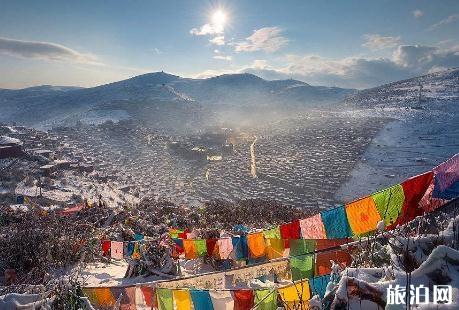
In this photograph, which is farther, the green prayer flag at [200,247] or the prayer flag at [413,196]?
the green prayer flag at [200,247]

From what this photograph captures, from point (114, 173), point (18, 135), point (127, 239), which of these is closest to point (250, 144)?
point (114, 173)

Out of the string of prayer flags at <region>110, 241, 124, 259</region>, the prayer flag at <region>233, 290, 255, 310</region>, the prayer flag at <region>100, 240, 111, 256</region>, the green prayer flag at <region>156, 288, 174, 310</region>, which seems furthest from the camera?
the prayer flag at <region>100, 240, 111, 256</region>

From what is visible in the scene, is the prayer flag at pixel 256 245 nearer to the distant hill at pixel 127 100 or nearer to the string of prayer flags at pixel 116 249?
the string of prayer flags at pixel 116 249

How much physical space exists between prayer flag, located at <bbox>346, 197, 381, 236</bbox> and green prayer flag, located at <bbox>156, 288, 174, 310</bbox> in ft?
20.9

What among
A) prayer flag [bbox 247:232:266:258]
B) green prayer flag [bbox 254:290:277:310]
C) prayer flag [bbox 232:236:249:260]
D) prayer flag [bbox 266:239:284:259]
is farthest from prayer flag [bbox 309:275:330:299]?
prayer flag [bbox 232:236:249:260]

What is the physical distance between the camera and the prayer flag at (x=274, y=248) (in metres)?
14.6

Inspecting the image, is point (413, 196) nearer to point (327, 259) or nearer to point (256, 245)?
point (327, 259)

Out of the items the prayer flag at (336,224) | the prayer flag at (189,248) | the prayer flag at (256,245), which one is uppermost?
the prayer flag at (336,224)

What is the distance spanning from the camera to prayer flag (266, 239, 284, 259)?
14641 millimetres

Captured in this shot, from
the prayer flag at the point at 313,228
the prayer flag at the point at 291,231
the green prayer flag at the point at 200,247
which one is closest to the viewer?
the prayer flag at the point at 313,228

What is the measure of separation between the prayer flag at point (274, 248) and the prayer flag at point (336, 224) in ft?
8.08

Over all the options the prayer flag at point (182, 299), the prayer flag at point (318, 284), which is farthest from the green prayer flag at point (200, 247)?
the prayer flag at point (318, 284)

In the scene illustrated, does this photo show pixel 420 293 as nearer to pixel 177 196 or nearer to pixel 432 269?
pixel 432 269

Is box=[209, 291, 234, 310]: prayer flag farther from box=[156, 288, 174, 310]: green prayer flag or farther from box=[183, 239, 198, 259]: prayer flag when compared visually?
box=[183, 239, 198, 259]: prayer flag
